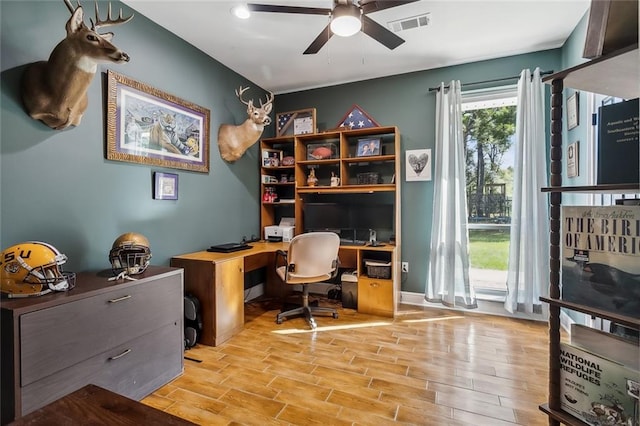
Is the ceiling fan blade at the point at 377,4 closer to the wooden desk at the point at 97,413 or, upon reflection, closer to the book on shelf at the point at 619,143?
the book on shelf at the point at 619,143

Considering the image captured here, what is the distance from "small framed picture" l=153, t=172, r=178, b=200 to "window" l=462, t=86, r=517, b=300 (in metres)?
3.13

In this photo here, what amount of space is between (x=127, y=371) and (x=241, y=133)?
97.4 inches

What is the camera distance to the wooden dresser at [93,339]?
4.17 ft

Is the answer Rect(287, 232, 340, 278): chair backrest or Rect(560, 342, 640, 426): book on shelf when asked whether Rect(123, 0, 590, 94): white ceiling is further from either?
Rect(560, 342, 640, 426): book on shelf

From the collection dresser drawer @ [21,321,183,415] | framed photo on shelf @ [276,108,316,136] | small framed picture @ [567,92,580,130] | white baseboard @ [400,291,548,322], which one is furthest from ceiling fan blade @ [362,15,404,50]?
white baseboard @ [400,291,548,322]

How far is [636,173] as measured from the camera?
0.94 meters

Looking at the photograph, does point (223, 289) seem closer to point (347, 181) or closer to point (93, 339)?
point (93, 339)

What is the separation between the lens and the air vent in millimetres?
2466

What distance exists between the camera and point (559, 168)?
1146 millimetres

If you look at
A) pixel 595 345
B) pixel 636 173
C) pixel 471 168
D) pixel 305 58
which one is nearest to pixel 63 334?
pixel 595 345

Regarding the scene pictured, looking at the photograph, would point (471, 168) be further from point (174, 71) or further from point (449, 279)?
point (174, 71)

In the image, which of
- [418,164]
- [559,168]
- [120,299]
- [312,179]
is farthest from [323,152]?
[559,168]

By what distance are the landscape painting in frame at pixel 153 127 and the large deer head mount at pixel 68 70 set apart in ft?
1.24

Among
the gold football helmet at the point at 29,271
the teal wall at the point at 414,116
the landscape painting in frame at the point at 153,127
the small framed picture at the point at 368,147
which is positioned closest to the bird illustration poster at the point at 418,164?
the teal wall at the point at 414,116
